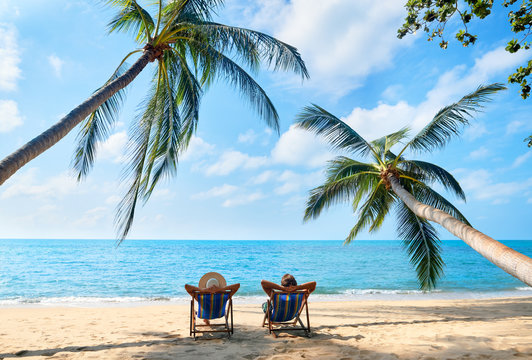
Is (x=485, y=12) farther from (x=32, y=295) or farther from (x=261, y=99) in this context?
(x=32, y=295)

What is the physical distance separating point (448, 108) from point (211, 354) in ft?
19.2

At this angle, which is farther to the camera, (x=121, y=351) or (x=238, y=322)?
(x=238, y=322)

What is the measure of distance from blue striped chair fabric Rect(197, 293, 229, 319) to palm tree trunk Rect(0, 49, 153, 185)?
103 inches

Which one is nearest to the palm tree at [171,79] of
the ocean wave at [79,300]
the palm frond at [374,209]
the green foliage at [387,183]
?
the green foliage at [387,183]

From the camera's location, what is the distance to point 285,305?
170 inches

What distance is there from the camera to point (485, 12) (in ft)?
9.52

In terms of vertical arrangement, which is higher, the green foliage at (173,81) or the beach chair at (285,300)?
the green foliage at (173,81)

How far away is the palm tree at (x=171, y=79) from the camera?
219 inches

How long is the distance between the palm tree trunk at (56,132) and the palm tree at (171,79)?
0.02 meters

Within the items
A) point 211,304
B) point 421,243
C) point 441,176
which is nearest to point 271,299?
point 211,304

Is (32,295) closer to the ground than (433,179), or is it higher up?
closer to the ground

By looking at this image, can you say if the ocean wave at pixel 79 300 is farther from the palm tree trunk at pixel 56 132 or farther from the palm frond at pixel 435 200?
the palm frond at pixel 435 200

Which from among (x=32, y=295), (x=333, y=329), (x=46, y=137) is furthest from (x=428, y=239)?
(x=32, y=295)

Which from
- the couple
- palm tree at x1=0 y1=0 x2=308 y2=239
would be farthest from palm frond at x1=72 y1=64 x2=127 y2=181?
the couple
